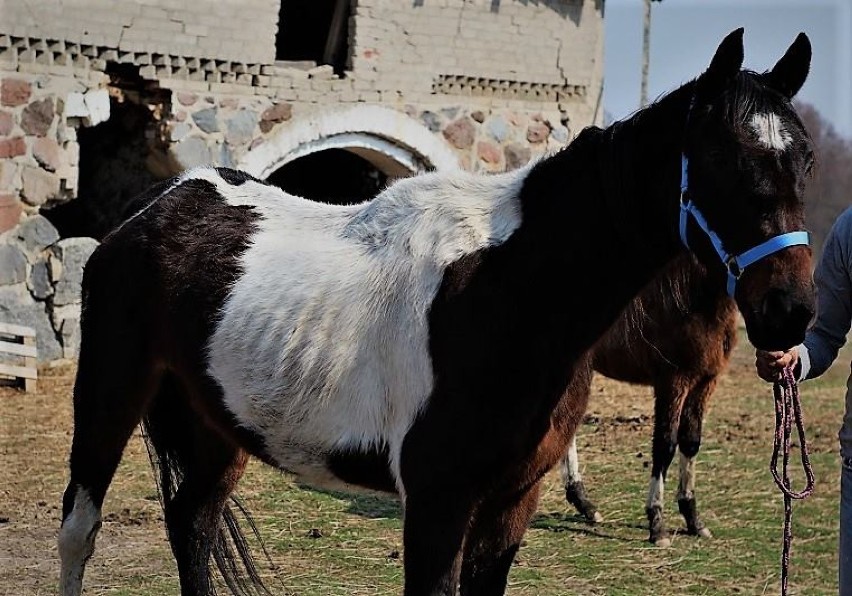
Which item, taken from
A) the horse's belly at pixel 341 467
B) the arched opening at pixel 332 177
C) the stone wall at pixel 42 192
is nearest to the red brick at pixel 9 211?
the stone wall at pixel 42 192

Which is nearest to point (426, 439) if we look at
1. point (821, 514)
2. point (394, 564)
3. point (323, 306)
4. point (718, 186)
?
point (323, 306)

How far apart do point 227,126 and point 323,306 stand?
6196mm

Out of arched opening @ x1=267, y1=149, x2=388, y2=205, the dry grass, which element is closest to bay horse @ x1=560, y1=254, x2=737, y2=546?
the dry grass

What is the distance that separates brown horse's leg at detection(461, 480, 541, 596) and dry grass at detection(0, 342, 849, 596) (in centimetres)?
157

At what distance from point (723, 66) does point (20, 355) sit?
7.33 metres

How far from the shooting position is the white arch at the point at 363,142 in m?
9.38

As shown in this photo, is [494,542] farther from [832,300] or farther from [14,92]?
[14,92]

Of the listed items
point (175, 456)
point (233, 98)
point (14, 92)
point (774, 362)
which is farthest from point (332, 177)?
point (774, 362)

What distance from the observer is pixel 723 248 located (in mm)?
2553

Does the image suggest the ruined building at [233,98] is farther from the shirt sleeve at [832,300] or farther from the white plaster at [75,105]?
the shirt sleeve at [832,300]

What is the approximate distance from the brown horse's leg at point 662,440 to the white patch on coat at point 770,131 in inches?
136

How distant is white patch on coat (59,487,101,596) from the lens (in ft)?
12.8

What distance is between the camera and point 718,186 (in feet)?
8.36

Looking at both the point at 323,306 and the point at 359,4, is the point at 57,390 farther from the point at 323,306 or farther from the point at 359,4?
the point at 323,306
